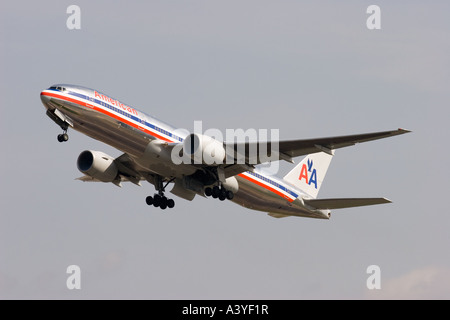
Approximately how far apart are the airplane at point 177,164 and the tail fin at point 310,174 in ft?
0.30

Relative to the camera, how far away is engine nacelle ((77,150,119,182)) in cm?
5253

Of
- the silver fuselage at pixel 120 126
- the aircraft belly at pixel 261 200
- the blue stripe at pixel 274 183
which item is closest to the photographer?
the silver fuselage at pixel 120 126

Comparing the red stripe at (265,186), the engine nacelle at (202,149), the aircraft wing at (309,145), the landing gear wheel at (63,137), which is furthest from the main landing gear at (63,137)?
the red stripe at (265,186)

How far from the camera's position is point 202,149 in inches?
1859

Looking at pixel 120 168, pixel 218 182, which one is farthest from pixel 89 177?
pixel 218 182

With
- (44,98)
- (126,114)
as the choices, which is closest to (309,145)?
(126,114)

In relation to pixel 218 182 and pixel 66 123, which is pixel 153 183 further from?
pixel 66 123

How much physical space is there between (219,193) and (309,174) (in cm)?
1116

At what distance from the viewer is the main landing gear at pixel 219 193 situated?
50531mm

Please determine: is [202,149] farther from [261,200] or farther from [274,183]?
[274,183]

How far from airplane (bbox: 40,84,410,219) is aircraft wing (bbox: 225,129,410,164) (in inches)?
2.1

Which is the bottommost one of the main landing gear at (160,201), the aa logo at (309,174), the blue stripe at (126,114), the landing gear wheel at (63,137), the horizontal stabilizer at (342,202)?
the horizontal stabilizer at (342,202)

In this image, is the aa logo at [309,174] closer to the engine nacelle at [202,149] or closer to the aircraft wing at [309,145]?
the aircraft wing at [309,145]

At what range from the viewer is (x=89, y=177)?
187ft
